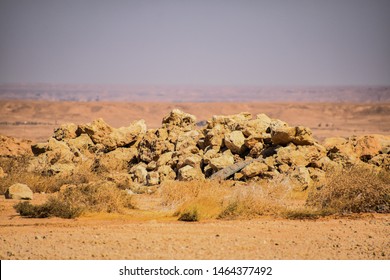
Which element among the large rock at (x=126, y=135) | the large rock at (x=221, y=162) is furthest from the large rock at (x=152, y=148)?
the large rock at (x=221, y=162)

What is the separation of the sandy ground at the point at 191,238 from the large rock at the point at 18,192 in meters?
2.07

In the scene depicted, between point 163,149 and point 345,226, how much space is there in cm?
761

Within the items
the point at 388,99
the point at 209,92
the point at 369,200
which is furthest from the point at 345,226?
the point at 209,92

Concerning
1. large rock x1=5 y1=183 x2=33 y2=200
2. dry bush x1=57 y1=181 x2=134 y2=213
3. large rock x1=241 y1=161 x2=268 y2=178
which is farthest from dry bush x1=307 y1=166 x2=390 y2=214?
large rock x1=5 y1=183 x2=33 y2=200

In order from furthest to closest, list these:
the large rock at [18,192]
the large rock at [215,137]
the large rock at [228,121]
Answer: the large rock at [228,121] < the large rock at [215,137] < the large rock at [18,192]

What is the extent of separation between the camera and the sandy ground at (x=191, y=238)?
Result: 8.95 m

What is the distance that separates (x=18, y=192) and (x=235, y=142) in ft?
17.3

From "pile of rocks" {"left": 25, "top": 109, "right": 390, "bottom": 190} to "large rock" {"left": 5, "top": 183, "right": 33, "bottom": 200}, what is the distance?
2181 millimetres

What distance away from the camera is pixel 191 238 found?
32.3 ft

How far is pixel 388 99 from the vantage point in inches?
4938

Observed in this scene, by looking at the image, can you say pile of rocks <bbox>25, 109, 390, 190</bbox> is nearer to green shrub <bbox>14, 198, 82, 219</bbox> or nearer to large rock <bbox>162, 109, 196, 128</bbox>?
large rock <bbox>162, 109, 196, 128</bbox>

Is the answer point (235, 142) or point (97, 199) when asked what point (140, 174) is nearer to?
point (235, 142)

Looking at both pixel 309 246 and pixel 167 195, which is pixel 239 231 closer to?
pixel 309 246

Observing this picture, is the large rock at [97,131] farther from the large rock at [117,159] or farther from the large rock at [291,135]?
the large rock at [291,135]
